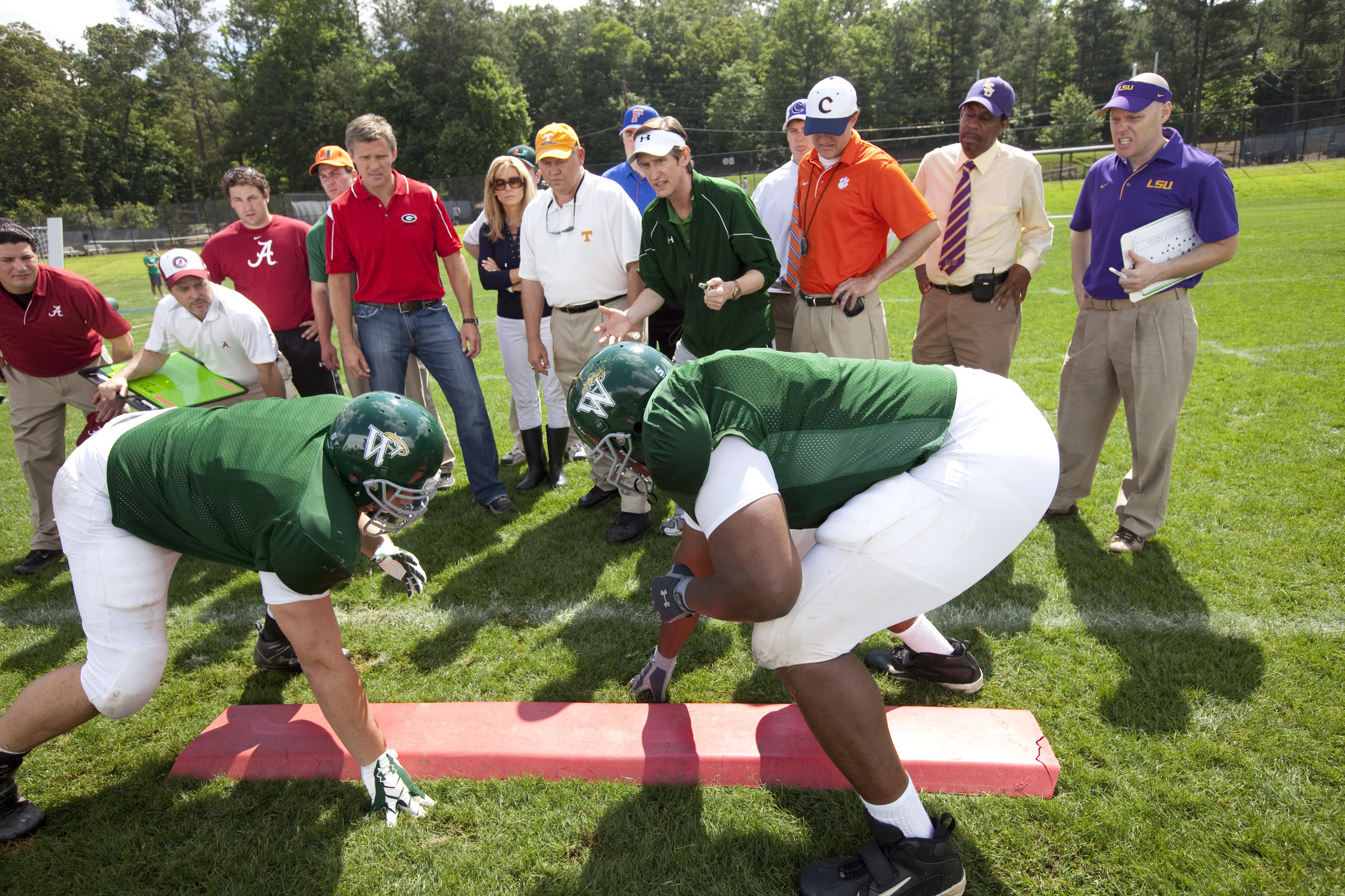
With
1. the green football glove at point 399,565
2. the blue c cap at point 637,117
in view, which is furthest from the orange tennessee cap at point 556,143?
the green football glove at point 399,565

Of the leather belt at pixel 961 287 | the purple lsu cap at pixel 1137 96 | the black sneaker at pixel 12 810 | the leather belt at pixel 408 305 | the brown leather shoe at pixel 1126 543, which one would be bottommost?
the brown leather shoe at pixel 1126 543

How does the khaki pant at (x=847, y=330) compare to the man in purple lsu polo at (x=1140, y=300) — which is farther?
the khaki pant at (x=847, y=330)

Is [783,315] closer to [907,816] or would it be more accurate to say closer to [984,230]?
[984,230]

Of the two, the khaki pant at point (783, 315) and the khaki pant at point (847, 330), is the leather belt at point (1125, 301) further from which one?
the khaki pant at point (783, 315)

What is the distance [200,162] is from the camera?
185 feet

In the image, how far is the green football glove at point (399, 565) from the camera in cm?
288

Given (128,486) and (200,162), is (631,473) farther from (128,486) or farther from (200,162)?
(200,162)

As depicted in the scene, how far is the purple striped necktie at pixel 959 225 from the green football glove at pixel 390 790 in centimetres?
386

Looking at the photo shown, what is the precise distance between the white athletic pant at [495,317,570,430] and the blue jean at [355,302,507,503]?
0.42 meters

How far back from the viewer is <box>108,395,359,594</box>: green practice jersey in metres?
2.25

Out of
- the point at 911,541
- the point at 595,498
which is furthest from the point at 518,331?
the point at 911,541

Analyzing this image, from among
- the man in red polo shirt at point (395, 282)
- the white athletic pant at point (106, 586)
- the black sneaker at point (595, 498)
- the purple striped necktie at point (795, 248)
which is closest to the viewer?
the white athletic pant at point (106, 586)

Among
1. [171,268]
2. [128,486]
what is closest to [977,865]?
[128,486]

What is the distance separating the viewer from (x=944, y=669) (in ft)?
10.5
